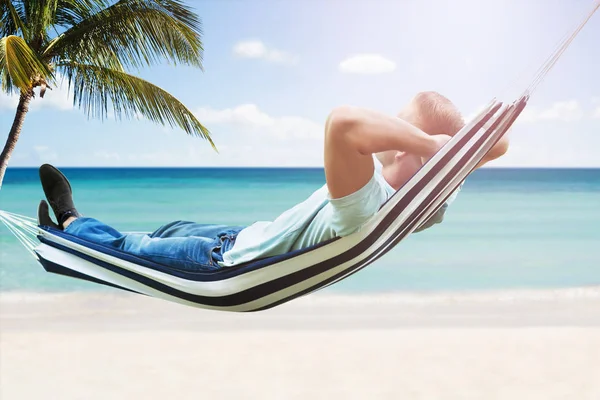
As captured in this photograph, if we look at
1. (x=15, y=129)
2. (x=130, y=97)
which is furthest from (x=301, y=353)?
(x=15, y=129)

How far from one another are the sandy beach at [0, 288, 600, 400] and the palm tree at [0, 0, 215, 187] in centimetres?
124

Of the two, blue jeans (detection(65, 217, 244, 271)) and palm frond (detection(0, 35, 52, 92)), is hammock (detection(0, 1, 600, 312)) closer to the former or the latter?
blue jeans (detection(65, 217, 244, 271))

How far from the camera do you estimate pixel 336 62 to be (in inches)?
637

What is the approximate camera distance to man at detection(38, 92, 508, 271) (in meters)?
1.19

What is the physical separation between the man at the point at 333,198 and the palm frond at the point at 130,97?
1371 millimetres

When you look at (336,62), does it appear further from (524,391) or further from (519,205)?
(524,391)

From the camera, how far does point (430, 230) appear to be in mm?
10438

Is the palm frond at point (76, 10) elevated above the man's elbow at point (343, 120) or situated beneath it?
elevated above

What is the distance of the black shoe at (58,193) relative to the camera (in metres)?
1.87

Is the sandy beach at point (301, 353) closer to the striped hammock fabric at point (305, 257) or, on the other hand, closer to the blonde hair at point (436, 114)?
the striped hammock fabric at point (305, 257)

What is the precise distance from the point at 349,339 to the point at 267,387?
968mm

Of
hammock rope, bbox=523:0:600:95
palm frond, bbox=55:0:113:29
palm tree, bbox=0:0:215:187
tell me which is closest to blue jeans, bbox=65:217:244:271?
hammock rope, bbox=523:0:600:95

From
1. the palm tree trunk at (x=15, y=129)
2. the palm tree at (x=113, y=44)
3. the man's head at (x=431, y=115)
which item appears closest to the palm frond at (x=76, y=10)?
the palm tree at (x=113, y=44)

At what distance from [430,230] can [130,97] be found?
7.82 metres
